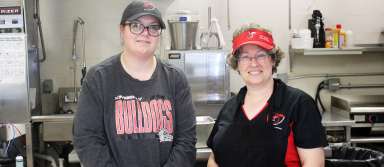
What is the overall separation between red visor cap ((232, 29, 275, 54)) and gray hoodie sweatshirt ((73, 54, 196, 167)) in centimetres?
37

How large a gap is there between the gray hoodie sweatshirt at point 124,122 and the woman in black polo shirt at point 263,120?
0.73 feet

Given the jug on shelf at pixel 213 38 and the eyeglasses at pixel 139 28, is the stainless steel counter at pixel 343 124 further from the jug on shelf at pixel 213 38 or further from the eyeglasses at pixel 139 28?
the eyeglasses at pixel 139 28

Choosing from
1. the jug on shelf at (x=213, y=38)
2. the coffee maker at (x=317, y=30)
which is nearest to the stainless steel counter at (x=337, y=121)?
the coffee maker at (x=317, y=30)

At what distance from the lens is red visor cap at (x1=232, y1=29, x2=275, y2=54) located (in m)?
1.64

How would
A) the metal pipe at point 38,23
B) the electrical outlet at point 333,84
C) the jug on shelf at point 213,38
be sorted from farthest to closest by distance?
the electrical outlet at point 333,84 → the metal pipe at point 38,23 → the jug on shelf at point 213,38

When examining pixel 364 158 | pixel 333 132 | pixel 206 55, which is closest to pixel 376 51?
pixel 333 132

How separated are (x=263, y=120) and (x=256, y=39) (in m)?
0.31

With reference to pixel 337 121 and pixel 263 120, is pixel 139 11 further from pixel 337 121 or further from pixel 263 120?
pixel 337 121

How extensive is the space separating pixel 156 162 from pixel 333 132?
6.67ft

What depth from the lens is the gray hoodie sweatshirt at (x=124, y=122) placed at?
1.71 meters

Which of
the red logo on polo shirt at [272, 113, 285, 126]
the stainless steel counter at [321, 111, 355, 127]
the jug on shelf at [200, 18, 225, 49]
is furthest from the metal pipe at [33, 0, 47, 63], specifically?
the red logo on polo shirt at [272, 113, 285, 126]

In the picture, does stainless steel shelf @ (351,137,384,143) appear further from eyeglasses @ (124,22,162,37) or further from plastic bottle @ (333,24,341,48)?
eyeglasses @ (124,22,162,37)

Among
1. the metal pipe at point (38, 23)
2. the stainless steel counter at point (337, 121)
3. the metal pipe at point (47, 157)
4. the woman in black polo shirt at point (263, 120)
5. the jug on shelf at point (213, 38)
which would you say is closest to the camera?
the woman in black polo shirt at point (263, 120)

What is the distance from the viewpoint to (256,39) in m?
1.65
